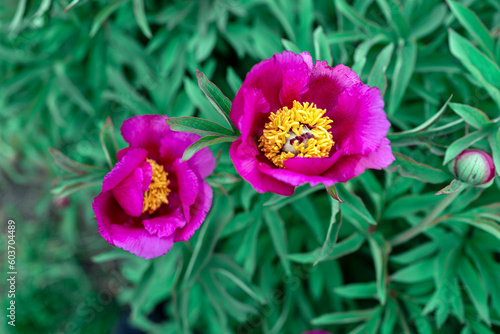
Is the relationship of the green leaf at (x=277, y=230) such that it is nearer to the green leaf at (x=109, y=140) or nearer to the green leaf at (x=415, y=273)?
the green leaf at (x=415, y=273)

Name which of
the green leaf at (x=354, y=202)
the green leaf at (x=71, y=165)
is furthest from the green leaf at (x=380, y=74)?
the green leaf at (x=71, y=165)

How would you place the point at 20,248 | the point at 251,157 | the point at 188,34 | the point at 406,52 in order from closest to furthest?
the point at 251,157
the point at 406,52
the point at 188,34
the point at 20,248

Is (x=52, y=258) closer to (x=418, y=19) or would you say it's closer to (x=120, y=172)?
(x=120, y=172)

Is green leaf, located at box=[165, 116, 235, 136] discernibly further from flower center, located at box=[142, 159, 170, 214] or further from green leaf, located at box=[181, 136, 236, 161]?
flower center, located at box=[142, 159, 170, 214]

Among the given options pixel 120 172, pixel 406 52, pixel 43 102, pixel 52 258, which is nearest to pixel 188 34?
pixel 43 102

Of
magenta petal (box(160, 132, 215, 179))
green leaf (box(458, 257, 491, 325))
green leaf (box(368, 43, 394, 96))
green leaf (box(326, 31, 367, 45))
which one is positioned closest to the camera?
magenta petal (box(160, 132, 215, 179))

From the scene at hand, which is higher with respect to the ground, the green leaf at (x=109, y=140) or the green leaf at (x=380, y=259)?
the green leaf at (x=109, y=140)

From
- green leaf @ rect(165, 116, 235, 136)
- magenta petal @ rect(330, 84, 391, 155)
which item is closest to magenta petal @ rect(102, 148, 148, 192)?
green leaf @ rect(165, 116, 235, 136)
